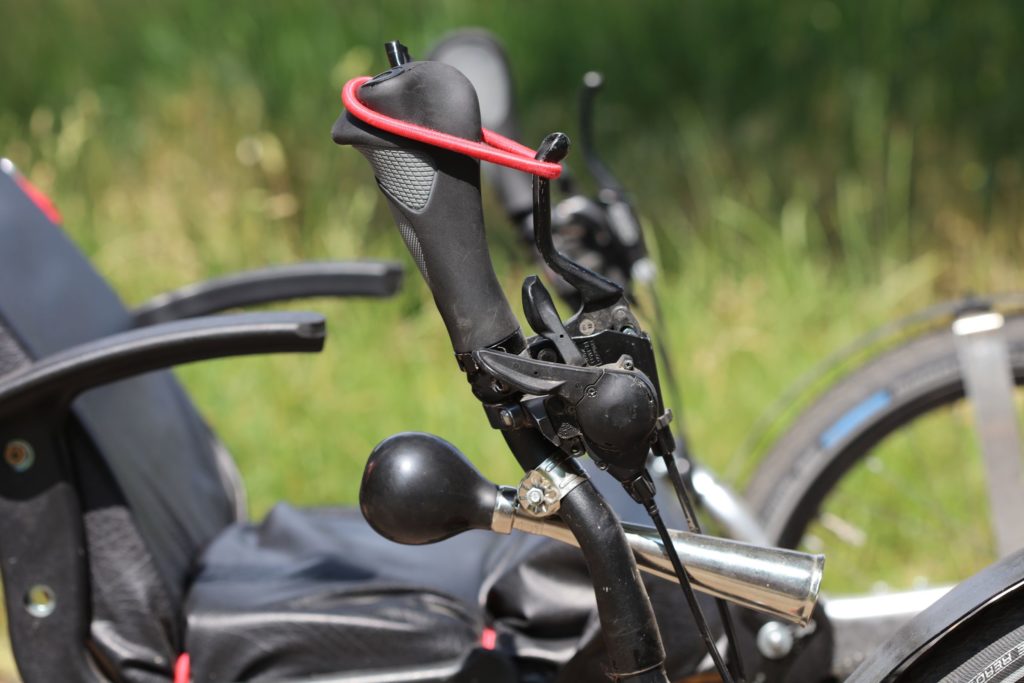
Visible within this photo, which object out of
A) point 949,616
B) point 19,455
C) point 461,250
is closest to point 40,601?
point 19,455

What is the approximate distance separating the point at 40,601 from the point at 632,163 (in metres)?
2.81

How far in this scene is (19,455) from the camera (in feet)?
5.06

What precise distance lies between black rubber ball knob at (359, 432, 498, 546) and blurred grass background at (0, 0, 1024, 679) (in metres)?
1.94

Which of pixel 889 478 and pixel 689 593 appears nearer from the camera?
pixel 689 593

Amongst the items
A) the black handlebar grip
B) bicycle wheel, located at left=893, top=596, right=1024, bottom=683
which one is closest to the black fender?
bicycle wheel, located at left=893, top=596, right=1024, bottom=683

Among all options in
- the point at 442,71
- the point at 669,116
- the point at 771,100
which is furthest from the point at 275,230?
the point at 442,71

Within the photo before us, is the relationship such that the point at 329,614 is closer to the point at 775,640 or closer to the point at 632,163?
the point at 775,640

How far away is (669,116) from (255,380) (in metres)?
1.64

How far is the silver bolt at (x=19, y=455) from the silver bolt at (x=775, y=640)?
0.97 meters

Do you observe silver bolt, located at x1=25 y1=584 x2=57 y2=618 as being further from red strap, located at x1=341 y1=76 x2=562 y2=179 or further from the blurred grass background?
the blurred grass background

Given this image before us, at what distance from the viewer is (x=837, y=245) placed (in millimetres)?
3781

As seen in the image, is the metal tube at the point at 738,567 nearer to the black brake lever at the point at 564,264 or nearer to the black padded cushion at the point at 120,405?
the black brake lever at the point at 564,264

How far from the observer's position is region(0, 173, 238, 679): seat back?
5.24 ft

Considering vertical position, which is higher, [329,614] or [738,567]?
[738,567]
